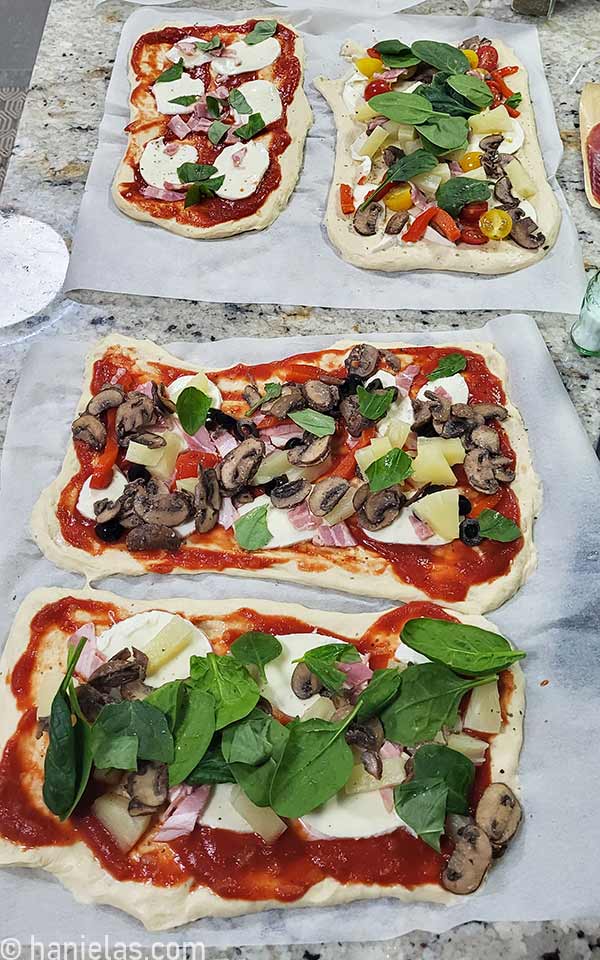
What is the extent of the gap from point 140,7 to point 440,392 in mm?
3105

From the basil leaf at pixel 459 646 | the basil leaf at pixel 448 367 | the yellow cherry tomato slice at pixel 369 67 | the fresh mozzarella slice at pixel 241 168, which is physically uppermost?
the yellow cherry tomato slice at pixel 369 67

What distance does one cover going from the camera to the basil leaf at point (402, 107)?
3994mm

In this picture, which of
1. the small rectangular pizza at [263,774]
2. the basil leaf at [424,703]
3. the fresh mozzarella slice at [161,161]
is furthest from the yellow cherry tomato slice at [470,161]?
the basil leaf at [424,703]

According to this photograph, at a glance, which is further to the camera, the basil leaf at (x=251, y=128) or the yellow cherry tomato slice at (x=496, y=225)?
the basil leaf at (x=251, y=128)

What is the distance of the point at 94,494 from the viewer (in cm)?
307

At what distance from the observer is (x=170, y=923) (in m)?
2.32

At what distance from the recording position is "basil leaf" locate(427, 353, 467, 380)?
3326mm

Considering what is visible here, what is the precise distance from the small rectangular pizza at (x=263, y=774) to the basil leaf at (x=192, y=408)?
820mm

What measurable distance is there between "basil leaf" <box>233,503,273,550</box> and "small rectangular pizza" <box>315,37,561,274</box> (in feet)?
4.47

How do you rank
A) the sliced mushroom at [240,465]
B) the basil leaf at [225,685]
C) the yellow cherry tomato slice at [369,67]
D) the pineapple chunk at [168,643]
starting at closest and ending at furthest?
the basil leaf at [225,685]
the pineapple chunk at [168,643]
the sliced mushroom at [240,465]
the yellow cherry tomato slice at [369,67]

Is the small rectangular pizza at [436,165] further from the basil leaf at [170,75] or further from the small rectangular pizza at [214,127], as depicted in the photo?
the basil leaf at [170,75]

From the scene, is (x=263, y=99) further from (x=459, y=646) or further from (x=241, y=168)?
(x=459, y=646)

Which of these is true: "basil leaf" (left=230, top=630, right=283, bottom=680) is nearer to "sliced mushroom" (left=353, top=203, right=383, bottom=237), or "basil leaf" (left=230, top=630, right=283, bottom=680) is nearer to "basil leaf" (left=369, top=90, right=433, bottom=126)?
"sliced mushroom" (left=353, top=203, right=383, bottom=237)

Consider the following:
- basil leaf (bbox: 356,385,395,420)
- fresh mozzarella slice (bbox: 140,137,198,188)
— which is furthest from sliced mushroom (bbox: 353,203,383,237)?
basil leaf (bbox: 356,385,395,420)
